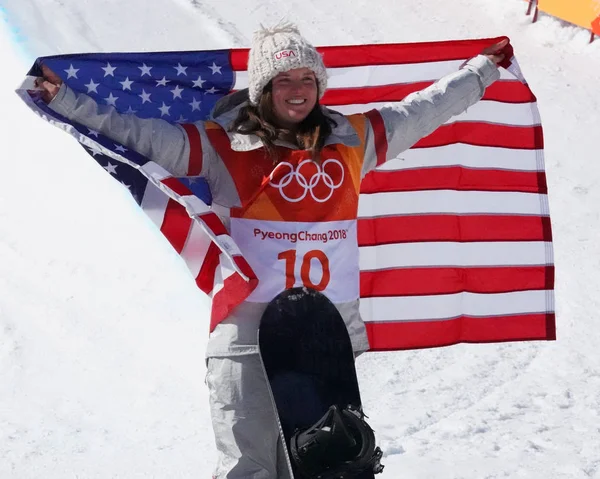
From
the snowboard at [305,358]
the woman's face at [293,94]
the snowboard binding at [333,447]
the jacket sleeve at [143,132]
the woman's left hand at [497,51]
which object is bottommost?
the snowboard binding at [333,447]

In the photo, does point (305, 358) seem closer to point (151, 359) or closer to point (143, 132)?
point (143, 132)

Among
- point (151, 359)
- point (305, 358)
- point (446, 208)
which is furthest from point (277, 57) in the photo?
Answer: point (151, 359)

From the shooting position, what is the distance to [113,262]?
6.23 meters

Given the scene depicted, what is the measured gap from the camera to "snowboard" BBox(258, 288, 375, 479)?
352 centimetres

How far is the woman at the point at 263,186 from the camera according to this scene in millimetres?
3523

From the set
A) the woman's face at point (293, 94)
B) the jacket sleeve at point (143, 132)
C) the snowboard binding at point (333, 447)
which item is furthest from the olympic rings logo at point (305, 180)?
the snowboard binding at point (333, 447)

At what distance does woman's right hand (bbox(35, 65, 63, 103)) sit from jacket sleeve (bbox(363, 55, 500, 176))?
3.47 ft

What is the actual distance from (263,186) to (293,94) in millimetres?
313

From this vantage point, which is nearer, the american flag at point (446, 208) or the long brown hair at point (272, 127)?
the long brown hair at point (272, 127)

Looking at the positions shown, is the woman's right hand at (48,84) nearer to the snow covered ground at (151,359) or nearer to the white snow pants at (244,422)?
the white snow pants at (244,422)

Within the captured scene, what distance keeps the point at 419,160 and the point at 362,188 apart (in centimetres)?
29

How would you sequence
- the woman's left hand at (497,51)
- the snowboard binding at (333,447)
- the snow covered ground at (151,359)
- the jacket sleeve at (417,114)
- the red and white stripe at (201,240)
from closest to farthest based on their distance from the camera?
the snowboard binding at (333,447) → the red and white stripe at (201,240) → the jacket sleeve at (417,114) → the woman's left hand at (497,51) → the snow covered ground at (151,359)

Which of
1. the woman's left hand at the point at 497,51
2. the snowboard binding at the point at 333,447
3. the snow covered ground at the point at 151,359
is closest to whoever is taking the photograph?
the snowboard binding at the point at 333,447

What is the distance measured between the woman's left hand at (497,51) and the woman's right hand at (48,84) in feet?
5.66
